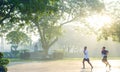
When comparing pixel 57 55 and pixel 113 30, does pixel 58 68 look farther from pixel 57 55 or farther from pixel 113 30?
pixel 57 55

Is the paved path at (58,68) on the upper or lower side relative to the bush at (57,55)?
lower

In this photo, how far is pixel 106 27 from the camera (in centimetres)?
4038

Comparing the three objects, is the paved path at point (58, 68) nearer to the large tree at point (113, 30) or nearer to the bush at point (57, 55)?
the large tree at point (113, 30)

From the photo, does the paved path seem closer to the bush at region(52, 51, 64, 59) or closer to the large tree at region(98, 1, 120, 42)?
the large tree at region(98, 1, 120, 42)

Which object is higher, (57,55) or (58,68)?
(57,55)

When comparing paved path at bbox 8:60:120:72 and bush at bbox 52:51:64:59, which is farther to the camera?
bush at bbox 52:51:64:59

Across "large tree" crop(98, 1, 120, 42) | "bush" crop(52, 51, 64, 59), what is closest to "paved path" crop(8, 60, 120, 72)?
"large tree" crop(98, 1, 120, 42)

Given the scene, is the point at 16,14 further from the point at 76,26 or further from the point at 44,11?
the point at 76,26

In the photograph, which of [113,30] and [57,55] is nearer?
[113,30]

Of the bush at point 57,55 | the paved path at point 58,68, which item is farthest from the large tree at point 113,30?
the bush at point 57,55

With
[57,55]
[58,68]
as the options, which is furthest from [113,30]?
[57,55]

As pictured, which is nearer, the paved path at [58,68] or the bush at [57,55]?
the paved path at [58,68]

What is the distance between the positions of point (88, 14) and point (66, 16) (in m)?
3.59

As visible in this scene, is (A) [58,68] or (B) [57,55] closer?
(A) [58,68]
